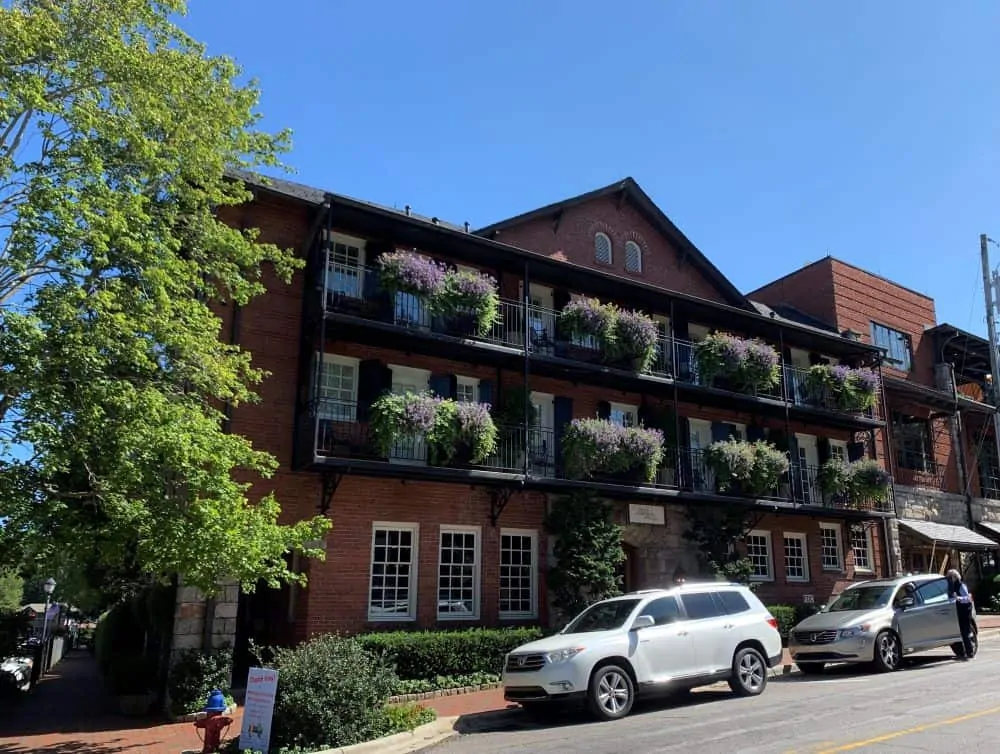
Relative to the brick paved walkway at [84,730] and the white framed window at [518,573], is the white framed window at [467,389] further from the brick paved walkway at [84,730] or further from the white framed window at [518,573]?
the brick paved walkway at [84,730]

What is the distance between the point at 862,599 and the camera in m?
15.3

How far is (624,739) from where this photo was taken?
356 inches

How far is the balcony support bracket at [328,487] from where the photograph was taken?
49.5 ft

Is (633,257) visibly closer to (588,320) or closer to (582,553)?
(588,320)

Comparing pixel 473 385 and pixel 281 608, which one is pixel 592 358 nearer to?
pixel 473 385

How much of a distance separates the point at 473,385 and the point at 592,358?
129 inches

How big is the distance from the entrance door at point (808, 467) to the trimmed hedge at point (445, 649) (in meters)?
10.8

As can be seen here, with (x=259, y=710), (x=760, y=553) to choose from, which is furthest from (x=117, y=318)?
(x=760, y=553)

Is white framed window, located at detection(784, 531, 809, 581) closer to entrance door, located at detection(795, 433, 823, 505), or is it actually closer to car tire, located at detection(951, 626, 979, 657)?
entrance door, located at detection(795, 433, 823, 505)

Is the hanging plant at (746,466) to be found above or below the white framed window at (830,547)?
above

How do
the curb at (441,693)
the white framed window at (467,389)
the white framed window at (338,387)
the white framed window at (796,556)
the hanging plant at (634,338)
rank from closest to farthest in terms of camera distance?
the curb at (441,693)
the white framed window at (338,387)
the white framed window at (467,389)
the hanging plant at (634,338)
the white framed window at (796,556)

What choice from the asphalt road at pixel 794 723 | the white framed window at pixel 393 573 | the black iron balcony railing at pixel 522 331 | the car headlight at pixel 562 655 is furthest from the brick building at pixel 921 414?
the car headlight at pixel 562 655

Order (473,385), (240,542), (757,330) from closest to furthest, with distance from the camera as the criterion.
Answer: (240,542)
(473,385)
(757,330)

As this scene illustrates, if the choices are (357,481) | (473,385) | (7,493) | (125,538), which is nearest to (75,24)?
(7,493)
